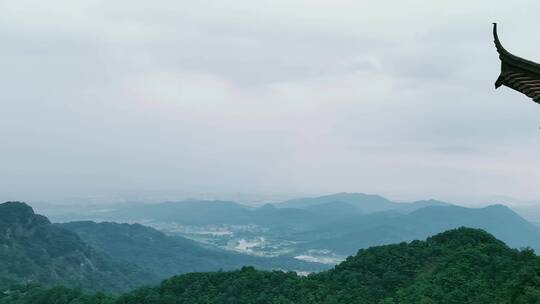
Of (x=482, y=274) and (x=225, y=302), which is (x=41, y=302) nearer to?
(x=225, y=302)

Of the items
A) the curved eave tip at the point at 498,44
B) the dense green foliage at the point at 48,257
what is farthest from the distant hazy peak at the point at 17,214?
the curved eave tip at the point at 498,44

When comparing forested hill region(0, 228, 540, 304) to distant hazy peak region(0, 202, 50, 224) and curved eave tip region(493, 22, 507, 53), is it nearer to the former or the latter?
curved eave tip region(493, 22, 507, 53)

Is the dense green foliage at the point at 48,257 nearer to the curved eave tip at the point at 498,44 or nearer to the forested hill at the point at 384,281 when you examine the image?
the forested hill at the point at 384,281

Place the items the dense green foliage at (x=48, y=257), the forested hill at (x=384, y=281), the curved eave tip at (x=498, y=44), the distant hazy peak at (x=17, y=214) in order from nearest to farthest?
the curved eave tip at (x=498, y=44) < the forested hill at (x=384, y=281) < the dense green foliage at (x=48, y=257) < the distant hazy peak at (x=17, y=214)

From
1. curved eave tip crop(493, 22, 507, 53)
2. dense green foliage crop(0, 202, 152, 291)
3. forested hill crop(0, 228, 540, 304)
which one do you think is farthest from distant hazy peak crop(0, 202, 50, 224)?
curved eave tip crop(493, 22, 507, 53)

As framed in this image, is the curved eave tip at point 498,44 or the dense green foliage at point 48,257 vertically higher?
the curved eave tip at point 498,44

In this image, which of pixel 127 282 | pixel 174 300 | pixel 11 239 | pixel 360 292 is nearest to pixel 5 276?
pixel 11 239

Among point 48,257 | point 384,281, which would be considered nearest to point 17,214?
point 48,257
